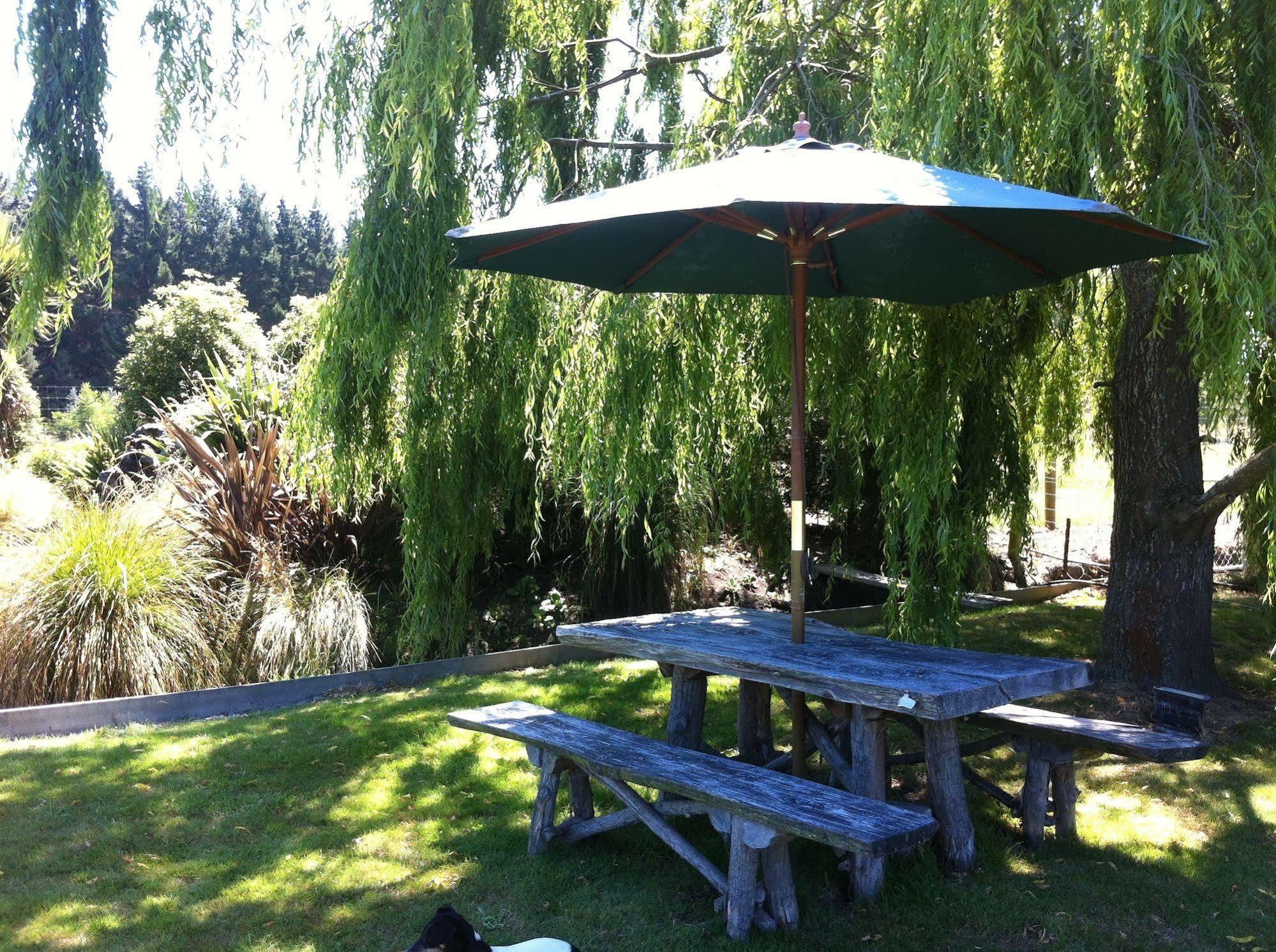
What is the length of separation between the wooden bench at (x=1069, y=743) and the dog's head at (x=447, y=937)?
6.68 ft

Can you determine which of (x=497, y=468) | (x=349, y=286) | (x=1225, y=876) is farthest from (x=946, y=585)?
(x=349, y=286)

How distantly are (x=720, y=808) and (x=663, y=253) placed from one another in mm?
2211

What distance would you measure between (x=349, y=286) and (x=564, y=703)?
8.75 feet

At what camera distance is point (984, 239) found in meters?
3.82

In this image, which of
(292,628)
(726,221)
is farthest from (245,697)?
(726,221)

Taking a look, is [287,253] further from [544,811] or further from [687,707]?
[544,811]

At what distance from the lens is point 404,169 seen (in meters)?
5.24

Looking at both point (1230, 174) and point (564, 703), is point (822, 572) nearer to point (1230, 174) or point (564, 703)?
point (564, 703)

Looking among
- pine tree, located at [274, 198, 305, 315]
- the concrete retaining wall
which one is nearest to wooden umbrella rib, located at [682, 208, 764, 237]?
the concrete retaining wall

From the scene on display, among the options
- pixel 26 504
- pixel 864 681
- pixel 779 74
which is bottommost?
pixel 864 681

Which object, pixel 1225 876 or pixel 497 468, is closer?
pixel 1225 876

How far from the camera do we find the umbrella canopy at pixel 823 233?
2964mm

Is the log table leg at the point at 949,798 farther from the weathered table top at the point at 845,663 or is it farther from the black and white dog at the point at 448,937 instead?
the black and white dog at the point at 448,937

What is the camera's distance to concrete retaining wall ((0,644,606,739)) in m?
5.67
